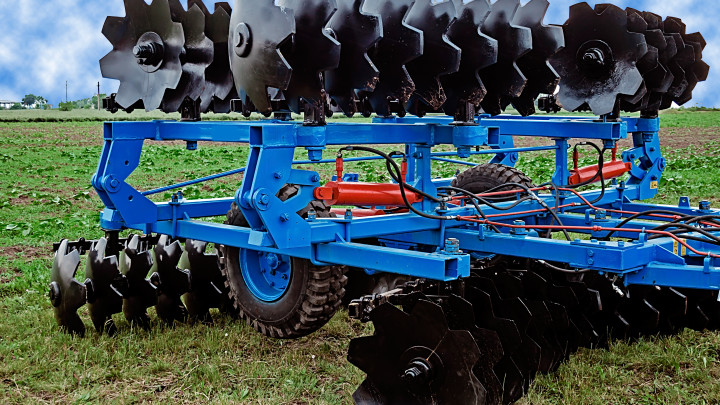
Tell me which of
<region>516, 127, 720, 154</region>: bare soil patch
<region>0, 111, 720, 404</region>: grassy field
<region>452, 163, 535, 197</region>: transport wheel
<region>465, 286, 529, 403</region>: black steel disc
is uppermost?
<region>452, 163, 535, 197</region>: transport wheel

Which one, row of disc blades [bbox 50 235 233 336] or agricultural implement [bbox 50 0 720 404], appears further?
row of disc blades [bbox 50 235 233 336]

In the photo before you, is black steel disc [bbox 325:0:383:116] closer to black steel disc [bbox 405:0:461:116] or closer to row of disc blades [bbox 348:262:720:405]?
black steel disc [bbox 405:0:461:116]

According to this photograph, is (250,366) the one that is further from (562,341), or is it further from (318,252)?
(562,341)

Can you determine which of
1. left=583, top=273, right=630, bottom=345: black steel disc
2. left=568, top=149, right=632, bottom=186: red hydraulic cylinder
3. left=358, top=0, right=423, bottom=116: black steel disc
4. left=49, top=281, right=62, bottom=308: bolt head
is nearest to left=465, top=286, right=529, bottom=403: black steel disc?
left=583, top=273, right=630, bottom=345: black steel disc

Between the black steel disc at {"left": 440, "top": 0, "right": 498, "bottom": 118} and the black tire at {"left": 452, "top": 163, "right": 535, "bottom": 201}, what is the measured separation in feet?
5.46

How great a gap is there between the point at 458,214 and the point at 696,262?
1366mm

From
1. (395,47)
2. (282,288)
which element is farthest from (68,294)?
(395,47)

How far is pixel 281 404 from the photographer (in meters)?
3.89

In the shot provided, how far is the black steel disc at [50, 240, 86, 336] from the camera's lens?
15.6 feet

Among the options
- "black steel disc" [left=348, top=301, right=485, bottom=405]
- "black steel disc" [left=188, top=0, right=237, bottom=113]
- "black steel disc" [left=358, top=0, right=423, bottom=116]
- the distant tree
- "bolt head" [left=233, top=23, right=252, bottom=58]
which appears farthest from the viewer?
the distant tree

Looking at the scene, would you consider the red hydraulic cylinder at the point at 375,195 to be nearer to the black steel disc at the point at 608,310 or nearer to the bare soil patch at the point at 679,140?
the black steel disc at the point at 608,310

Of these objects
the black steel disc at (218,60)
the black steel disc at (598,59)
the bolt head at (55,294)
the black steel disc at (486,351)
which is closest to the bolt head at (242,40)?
the black steel disc at (218,60)

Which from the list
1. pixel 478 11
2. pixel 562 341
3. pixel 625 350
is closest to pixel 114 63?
pixel 478 11

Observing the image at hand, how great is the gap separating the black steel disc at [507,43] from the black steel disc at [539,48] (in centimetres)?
25
